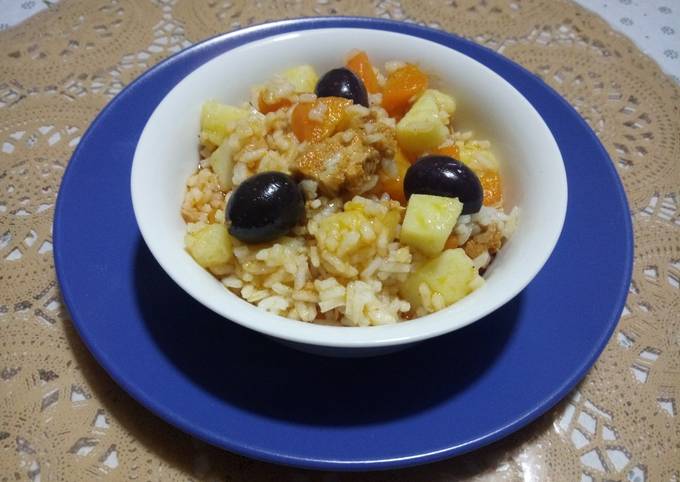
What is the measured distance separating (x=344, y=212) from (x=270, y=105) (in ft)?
1.46

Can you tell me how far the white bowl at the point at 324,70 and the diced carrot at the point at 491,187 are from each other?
3cm

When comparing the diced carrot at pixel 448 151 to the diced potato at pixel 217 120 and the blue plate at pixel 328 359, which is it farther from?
the diced potato at pixel 217 120

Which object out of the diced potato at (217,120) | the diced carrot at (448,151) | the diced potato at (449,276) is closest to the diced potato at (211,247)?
the diced potato at (217,120)

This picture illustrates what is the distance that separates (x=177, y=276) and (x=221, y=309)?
13cm

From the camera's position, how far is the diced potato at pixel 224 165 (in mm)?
1590

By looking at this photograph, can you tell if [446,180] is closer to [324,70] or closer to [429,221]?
[429,221]

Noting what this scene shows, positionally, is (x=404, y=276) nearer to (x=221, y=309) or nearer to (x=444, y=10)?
(x=221, y=309)

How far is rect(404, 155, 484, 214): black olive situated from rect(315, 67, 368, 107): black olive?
290mm

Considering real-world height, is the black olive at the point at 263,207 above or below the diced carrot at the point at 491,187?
above

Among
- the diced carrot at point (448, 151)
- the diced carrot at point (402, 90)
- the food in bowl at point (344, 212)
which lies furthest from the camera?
the diced carrot at point (402, 90)

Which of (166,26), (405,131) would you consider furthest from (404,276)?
(166,26)

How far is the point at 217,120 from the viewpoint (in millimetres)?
1658

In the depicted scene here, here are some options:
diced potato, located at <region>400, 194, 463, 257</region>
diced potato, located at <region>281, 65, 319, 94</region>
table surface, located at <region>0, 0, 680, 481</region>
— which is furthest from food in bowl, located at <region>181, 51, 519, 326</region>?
table surface, located at <region>0, 0, 680, 481</region>

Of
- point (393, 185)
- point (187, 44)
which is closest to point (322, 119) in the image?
point (393, 185)
